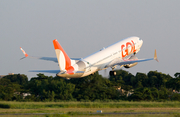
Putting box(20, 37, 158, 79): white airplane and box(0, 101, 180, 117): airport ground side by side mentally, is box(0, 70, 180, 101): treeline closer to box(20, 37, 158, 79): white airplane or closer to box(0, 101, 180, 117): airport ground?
box(20, 37, 158, 79): white airplane

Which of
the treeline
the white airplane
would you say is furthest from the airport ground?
the treeline

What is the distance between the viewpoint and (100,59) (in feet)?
211

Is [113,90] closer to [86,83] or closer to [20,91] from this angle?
[86,83]

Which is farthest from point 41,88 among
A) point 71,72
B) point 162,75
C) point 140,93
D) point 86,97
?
point 162,75

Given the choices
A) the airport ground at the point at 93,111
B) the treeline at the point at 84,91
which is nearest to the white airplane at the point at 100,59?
the airport ground at the point at 93,111

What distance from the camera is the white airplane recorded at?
5631 centimetres

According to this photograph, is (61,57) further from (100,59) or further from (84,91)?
(84,91)

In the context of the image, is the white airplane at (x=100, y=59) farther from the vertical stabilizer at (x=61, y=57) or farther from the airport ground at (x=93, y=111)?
the airport ground at (x=93, y=111)

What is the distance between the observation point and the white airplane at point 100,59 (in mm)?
56309

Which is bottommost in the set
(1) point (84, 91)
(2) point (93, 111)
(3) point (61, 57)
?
(2) point (93, 111)

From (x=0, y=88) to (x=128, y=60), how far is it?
48764mm

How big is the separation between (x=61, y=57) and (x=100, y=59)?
Result: 1019 cm

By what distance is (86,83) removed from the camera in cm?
9850

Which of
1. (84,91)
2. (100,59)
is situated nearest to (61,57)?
(100,59)
